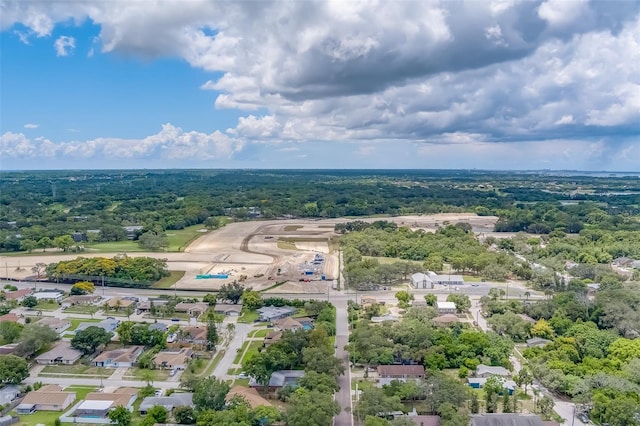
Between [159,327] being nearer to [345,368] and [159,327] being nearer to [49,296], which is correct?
[49,296]

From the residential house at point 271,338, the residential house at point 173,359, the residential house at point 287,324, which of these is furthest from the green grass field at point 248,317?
the residential house at point 173,359

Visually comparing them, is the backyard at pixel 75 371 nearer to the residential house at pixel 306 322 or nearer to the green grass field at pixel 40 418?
the green grass field at pixel 40 418

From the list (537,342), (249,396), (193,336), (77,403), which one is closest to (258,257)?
(193,336)

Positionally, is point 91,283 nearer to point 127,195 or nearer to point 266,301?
point 266,301

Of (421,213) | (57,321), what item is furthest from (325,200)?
(57,321)

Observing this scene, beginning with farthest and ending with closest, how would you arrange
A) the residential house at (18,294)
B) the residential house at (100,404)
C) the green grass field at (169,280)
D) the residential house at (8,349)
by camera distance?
1. the green grass field at (169,280)
2. the residential house at (18,294)
3. the residential house at (8,349)
4. the residential house at (100,404)

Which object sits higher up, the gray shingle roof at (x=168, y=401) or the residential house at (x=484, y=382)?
the gray shingle roof at (x=168, y=401)

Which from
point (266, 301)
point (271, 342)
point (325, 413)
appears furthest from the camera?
point (266, 301)

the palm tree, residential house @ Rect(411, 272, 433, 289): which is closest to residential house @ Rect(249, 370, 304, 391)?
the palm tree
